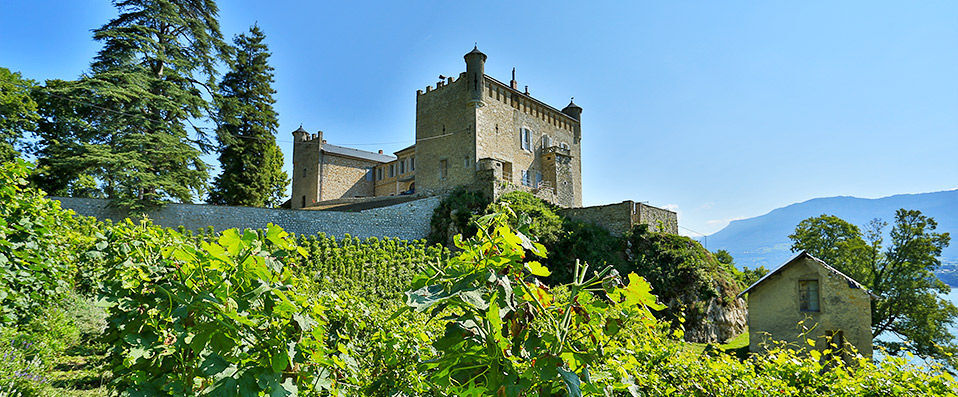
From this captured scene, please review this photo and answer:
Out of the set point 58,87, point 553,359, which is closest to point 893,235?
point 553,359

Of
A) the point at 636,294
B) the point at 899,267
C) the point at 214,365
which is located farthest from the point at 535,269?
the point at 899,267

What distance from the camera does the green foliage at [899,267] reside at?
788 inches

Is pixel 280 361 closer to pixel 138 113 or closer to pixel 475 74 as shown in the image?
pixel 138 113

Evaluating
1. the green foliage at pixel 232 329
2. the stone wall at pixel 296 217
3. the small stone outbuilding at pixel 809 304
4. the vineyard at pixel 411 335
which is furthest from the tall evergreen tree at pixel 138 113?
the small stone outbuilding at pixel 809 304

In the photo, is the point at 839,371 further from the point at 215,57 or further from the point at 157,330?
the point at 215,57

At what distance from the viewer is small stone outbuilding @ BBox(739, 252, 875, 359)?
11844 millimetres

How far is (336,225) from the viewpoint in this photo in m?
18.1

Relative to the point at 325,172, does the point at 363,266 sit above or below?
below

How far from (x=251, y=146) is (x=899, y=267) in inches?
1312

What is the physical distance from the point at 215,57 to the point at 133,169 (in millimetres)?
6723

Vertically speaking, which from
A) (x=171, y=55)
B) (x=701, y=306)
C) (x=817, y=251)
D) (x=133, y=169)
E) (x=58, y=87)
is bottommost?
(x=701, y=306)

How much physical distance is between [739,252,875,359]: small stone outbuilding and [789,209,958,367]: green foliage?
11.1 meters

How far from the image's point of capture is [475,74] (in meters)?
22.3

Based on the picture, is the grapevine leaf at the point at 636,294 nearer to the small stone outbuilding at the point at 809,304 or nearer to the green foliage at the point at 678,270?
the small stone outbuilding at the point at 809,304
